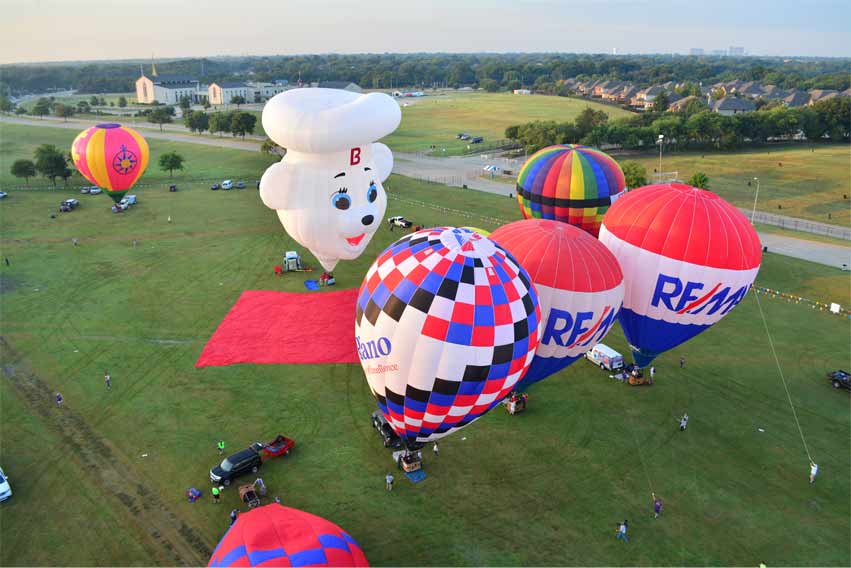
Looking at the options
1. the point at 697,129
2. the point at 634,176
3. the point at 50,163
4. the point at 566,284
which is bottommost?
the point at 50,163

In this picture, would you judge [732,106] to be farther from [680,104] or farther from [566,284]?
[566,284]

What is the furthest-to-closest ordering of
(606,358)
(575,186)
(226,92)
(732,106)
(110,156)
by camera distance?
(226,92) → (732,106) → (110,156) → (575,186) → (606,358)

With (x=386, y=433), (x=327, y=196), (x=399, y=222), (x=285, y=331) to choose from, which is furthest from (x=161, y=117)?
(x=386, y=433)

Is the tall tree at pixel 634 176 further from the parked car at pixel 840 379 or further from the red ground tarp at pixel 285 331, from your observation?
the red ground tarp at pixel 285 331

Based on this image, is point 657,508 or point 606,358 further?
point 606,358

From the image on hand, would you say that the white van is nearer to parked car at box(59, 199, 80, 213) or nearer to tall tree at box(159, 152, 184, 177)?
parked car at box(59, 199, 80, 213)

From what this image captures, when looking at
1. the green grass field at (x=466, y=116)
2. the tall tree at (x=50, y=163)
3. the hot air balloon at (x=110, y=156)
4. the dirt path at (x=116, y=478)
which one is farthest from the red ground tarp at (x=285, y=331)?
the green grass field at (x=466, y=116)

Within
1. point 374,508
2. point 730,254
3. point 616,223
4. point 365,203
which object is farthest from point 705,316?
point 365,203

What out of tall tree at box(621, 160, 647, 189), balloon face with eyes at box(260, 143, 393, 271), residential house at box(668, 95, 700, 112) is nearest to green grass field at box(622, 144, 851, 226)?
tall tree at box(621, 160, 647, 189)
